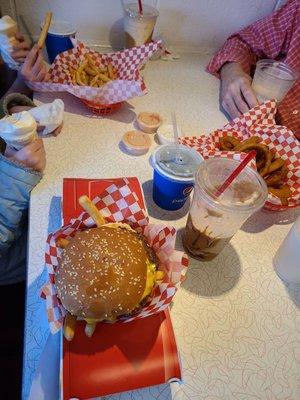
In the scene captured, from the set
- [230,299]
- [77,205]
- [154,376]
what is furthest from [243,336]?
[77,205]

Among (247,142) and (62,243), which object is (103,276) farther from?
(247,142)

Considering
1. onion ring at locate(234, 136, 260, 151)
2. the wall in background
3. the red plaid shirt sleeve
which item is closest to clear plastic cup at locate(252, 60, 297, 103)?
the red plaid shirt sleeve

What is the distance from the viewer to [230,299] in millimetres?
822

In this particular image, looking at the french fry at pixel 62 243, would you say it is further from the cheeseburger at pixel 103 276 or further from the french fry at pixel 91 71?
the french fry at pixel 91 71

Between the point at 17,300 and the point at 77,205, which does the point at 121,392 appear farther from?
the point at 17,300

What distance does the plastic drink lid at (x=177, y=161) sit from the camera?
0.86 metres

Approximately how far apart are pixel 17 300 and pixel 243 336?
911mm

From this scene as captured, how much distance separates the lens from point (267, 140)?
1.10 meters

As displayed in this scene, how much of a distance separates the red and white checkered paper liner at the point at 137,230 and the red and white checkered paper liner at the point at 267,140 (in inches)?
15.0

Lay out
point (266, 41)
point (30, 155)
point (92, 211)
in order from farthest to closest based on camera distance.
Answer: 1. point (266, 41)
2. point (30, 155)
3. point (92, 211)

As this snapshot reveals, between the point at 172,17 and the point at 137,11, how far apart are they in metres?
0.29

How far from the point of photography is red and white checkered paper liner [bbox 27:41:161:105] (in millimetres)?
1204

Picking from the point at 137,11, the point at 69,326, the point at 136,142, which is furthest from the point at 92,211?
the point at 137,11

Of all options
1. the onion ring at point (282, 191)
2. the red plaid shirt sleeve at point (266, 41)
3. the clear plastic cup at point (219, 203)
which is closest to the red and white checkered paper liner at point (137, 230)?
the clear plastic cup at point (219, 203)
